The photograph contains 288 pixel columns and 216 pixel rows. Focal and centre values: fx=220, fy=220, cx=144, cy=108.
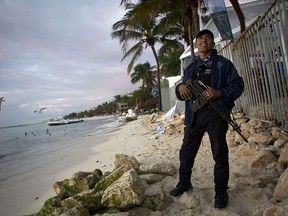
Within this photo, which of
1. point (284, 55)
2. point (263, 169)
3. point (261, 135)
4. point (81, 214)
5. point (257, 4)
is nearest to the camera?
point (81, 214)

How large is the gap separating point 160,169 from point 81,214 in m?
1.46

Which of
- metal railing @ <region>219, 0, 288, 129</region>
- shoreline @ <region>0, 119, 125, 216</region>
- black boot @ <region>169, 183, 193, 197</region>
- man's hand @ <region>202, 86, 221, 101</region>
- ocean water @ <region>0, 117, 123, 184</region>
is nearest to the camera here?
man's hand @ <region>202, 86, 221, 101</region>

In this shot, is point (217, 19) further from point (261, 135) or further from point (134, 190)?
point (134, 190)

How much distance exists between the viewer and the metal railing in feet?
10.9

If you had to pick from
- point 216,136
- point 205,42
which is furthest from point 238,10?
point 216,136

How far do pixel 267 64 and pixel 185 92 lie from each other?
2.34 metres

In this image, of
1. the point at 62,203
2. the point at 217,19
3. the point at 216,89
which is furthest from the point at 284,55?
the point at 217,19

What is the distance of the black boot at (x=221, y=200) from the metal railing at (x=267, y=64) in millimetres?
2071

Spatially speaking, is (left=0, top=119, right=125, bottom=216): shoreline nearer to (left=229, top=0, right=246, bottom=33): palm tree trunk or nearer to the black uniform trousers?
the black uniform trousers

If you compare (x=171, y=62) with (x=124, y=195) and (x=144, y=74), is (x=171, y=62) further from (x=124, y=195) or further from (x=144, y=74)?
(x=124, y=195)

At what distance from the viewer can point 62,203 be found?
285cm

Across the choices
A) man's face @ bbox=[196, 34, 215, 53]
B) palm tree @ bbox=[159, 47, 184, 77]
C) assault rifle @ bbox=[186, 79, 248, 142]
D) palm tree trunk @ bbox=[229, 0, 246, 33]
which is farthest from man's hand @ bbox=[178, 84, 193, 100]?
palm tree @ bbox=[159, 47, 184, 77]

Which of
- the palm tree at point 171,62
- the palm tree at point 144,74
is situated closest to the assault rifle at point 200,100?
the palm tree at point 171,62

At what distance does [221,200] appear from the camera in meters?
2.33
